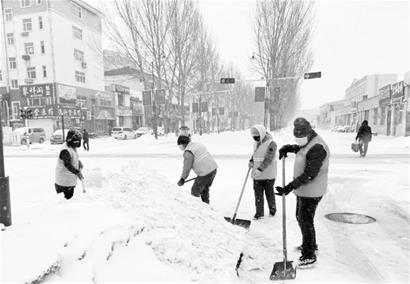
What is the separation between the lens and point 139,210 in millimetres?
3459

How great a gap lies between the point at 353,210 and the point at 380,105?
35340 mm

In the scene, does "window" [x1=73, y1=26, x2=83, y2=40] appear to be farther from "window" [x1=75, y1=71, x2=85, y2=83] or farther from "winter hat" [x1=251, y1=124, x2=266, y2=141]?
"winter hat" [x1=251, y1=124, x2=266, y2=141]

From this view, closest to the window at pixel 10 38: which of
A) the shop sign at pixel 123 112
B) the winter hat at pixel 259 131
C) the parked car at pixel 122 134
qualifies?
the shop sign at pixel 123 112

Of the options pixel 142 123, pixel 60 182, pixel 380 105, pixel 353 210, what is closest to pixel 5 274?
pixel 60 182

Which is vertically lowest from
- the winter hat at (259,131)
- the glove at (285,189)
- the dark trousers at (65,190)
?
the dark trousers at (65,190)

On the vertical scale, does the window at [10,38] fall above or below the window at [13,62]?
above

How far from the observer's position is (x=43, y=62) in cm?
3341

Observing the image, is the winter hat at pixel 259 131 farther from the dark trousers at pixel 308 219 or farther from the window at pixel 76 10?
the window at pixel 76 10

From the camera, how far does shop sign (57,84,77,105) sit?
109ft

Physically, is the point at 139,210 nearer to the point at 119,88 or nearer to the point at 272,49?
the point at 272,49

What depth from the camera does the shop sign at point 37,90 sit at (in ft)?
108

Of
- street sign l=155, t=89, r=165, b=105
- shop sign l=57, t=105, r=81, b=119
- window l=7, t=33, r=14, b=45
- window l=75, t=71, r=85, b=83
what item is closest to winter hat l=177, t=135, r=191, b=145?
street sign l=155, t=89, r=165, b=105

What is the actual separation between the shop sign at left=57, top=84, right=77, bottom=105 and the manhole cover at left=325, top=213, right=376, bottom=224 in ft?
110

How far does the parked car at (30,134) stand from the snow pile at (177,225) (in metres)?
25.7
